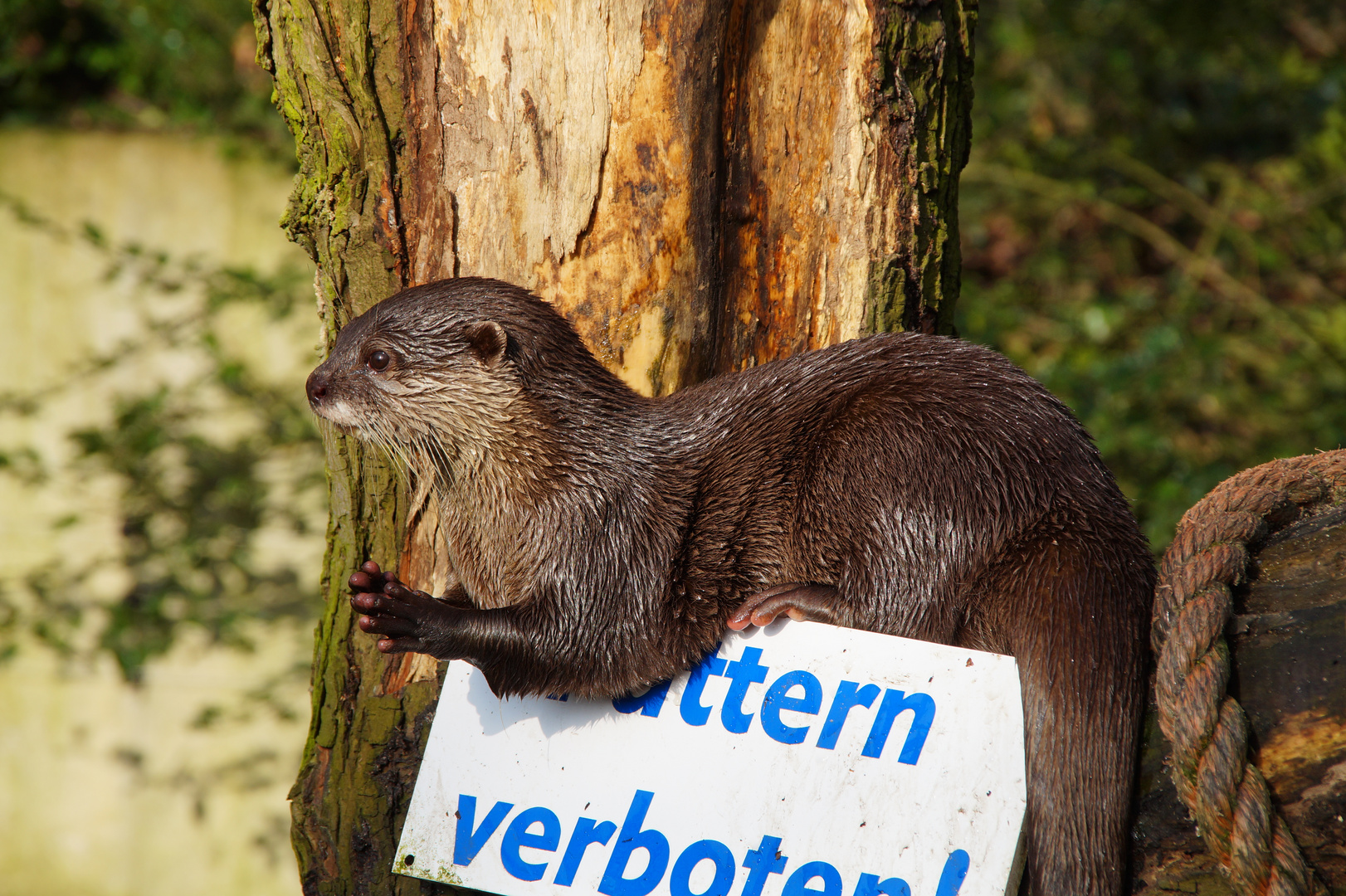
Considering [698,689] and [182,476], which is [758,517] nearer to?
[698,689]

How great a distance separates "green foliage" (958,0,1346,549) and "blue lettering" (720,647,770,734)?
2618 millimetres

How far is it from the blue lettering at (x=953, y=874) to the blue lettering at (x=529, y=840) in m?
0.58

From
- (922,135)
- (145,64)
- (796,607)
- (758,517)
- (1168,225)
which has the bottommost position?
(796,607)

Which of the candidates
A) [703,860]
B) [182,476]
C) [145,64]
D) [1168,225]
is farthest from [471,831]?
[1168,225]

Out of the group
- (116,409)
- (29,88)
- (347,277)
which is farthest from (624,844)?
(29,88)

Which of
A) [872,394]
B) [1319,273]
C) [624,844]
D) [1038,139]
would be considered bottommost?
[624,844]

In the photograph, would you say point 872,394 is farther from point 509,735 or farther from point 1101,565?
point 509,735

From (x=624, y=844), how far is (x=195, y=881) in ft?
12.8

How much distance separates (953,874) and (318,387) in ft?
4.15

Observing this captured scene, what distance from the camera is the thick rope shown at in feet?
4.15

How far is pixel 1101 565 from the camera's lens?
4.88 feet

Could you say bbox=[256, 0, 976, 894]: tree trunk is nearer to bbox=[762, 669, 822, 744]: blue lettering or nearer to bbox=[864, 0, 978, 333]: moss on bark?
bbox=[864, 0, 978, 333]: moss on bark

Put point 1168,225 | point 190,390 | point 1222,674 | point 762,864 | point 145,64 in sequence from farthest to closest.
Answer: point 1168,225 < point 145,64 < point 190,390 < point 762,864 < point 1222,674

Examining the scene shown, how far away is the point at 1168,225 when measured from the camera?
537 cm
